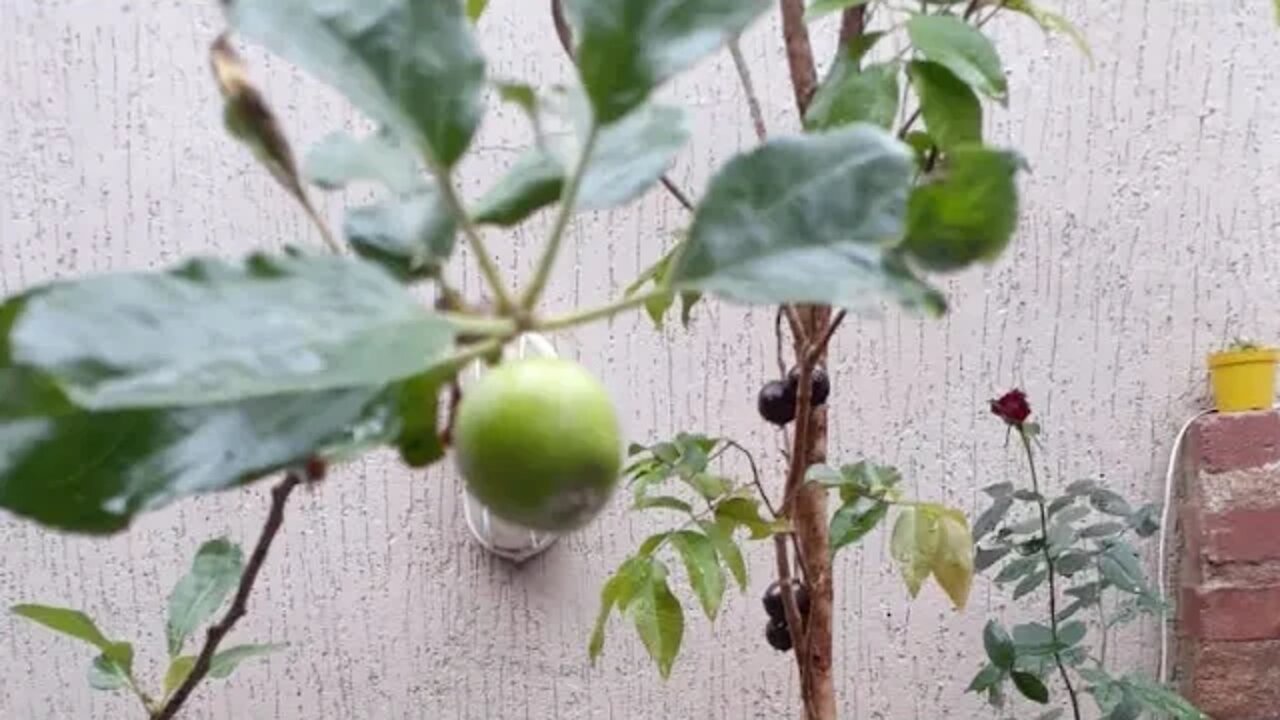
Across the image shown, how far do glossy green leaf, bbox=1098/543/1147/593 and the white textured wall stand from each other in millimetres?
334

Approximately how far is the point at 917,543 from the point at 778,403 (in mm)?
193

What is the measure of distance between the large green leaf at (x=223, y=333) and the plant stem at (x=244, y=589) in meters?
0.18

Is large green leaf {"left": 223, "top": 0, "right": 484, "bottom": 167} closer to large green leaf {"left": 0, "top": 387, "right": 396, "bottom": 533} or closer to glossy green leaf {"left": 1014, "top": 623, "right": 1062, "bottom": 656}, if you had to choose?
large green leaf {"left": 0, "top": 387, "right": 396, "bottom": 533}

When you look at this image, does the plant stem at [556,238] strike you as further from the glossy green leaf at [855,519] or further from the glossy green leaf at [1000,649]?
the glossy green leaf at [1000,649]

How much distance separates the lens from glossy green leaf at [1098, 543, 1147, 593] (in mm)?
1459

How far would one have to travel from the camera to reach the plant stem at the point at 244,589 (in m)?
0.48

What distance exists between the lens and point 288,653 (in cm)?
179

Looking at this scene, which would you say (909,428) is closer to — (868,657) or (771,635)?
(868,657)

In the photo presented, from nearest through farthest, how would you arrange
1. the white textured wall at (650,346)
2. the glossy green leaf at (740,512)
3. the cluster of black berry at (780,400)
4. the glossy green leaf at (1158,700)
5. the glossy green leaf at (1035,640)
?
the glossy green leaf at (740,512) < the cluster of black berry at (780,400) < the glossy green leaf at (1158,700) < the glossy green leaf at (1035,640) < the white textured wall at (650,346)

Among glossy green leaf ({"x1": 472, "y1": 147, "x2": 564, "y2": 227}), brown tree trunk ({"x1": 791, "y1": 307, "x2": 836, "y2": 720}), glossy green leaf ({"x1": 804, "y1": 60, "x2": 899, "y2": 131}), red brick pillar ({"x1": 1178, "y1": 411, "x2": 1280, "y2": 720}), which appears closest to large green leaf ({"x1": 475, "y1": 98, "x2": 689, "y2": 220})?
glossy green leaf ({"x1": 472, "y1": 147, "x2": 564, "y2": 227})

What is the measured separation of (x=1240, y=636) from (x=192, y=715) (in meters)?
1.47

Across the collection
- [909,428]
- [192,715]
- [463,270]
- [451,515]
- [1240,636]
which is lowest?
[192,715]

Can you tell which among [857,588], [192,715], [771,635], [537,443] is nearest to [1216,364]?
[857,588]

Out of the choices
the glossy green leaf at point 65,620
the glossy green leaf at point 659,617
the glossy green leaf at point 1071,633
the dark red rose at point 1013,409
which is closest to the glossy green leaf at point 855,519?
the glossy green leaf at point 659,617
